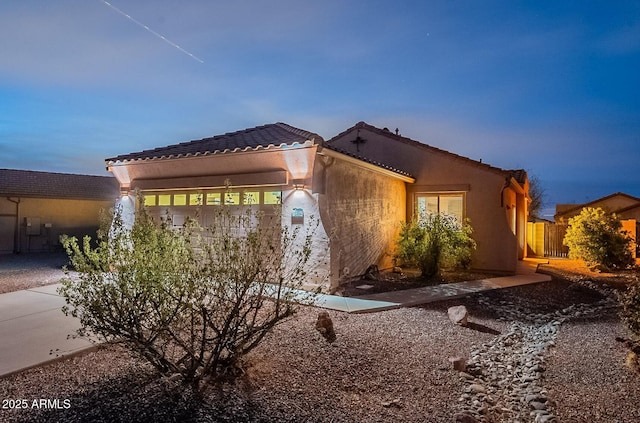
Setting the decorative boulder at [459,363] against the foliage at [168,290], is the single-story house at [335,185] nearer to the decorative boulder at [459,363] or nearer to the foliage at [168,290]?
the foliage at [168,290]

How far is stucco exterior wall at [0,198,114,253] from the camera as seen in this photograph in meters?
20.0

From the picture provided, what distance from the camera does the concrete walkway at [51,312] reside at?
4.83 metres

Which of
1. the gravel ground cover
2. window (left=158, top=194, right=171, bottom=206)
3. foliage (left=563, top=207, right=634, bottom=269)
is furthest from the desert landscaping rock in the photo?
window (left=158, top=194, right=171, bottom=206)

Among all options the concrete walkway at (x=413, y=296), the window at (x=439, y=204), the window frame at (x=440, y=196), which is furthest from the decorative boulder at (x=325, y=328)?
the window at (x=439, y=204)

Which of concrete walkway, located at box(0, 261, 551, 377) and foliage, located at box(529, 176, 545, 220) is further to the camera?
foliage, located at box(529, 176, 545, 220)

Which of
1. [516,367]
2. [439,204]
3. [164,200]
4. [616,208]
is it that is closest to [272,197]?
[164,200]

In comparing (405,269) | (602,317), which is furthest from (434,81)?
(602,317)

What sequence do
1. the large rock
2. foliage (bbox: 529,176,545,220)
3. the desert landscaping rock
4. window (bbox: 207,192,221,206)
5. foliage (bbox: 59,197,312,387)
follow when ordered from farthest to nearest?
foliage (bbox: 529,176,545,220) < window (bbox: 207,192,221,206) < the large rock < the desert landscaping rock < foliage (bbox: 59,197,312,387)

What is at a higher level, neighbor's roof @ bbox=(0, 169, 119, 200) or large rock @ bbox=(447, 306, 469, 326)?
neighbor's roof @ bbox=(0, 169, 119, 200)

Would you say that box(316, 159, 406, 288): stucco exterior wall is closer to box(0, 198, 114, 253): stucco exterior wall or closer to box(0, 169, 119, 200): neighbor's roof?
box(0, 198, 114, 253): stucco exterior wall

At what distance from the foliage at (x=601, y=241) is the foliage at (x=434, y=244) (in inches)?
212

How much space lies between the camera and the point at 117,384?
156 inches

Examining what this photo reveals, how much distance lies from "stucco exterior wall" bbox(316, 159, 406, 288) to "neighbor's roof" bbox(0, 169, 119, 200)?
1477cm

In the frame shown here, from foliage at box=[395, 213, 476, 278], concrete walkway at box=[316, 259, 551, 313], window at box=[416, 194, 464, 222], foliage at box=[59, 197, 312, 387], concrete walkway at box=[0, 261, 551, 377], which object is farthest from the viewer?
window at box=[416, 194, 464, 222]
